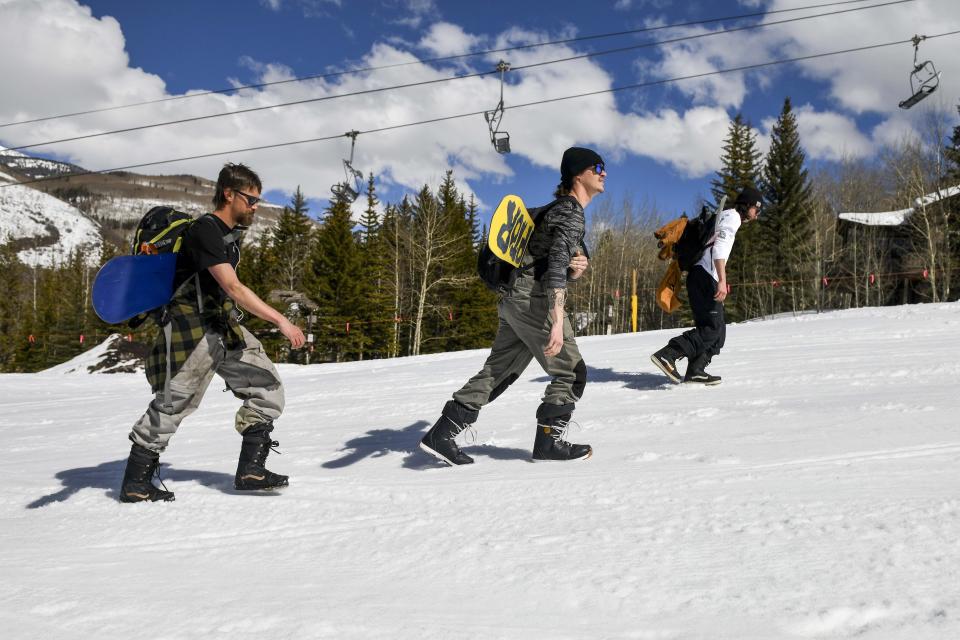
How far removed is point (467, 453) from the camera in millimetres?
3762

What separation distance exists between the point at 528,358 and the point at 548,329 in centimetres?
35

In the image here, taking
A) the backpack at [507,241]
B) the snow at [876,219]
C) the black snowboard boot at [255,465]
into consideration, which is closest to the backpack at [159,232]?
the black snowboard boot at [255,465]

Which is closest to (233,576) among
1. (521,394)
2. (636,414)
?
(636,414)

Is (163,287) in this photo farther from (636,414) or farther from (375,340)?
(375,340)

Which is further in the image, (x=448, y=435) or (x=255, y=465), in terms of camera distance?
(x=448, y=435)

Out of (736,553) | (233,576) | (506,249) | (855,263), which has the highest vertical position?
(855,263)

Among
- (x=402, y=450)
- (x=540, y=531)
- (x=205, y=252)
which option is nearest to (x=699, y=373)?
(x=402, y=450)

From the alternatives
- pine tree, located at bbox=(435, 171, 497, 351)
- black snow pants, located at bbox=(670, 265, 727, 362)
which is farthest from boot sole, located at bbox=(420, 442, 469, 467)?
pine tree, located at bbox=(435, 171, 497, 351)

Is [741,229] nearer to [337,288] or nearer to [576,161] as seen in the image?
[337,288]

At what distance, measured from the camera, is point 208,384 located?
3055 mm

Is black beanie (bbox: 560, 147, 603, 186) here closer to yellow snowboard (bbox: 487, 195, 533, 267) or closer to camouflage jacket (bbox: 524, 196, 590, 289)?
camouflage jacket (bbox: 524, 196, 590, 289)

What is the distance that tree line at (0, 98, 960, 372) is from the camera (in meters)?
33.2

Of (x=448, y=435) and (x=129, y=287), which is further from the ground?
(x=129, y=287)

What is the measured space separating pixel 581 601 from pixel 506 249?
1870 millimetres
